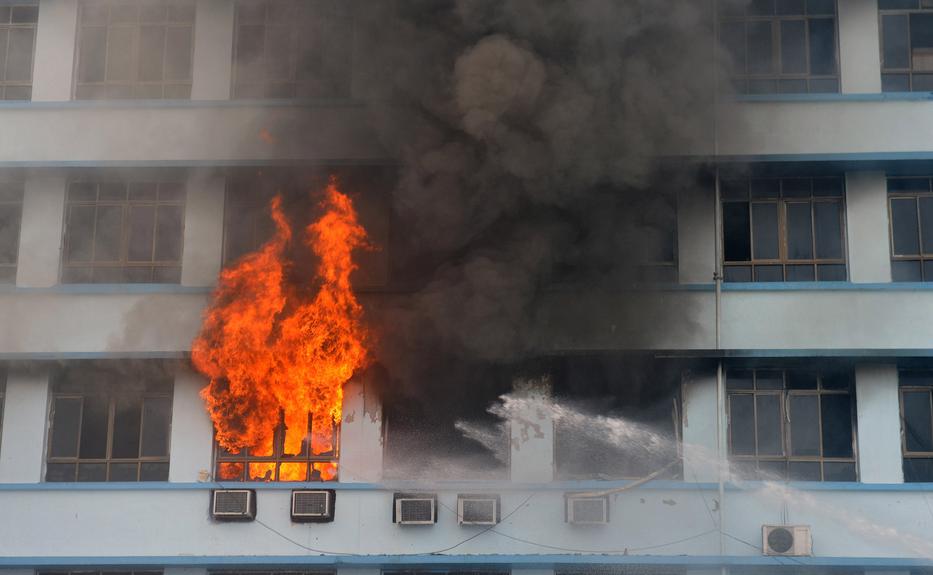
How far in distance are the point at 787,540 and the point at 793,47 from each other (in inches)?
332

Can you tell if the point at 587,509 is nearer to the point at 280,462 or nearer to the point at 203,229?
the point at 280,462

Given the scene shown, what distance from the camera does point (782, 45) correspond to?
19219mm

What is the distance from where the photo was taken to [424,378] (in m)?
17.8

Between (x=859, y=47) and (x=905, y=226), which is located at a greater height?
(x=859, y=47)

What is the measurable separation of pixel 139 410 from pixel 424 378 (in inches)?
202

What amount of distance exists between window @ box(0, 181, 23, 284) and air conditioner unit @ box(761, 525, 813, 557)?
533 inches

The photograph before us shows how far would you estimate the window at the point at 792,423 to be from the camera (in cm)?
1816

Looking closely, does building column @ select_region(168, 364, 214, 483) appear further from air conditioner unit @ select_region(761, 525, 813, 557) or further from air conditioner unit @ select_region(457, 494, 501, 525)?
air conditioner unit @ select_region(761, 525, 813, 557)

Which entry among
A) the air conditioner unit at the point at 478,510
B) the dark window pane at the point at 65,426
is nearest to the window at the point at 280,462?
the air conditioner unit at the point at 478,510

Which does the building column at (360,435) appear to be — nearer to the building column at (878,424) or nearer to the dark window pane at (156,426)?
the dark window pane at (156,426)

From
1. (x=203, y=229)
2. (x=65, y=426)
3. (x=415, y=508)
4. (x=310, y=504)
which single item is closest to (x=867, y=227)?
(x=415, y=508)

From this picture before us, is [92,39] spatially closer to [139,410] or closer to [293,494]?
[139,410]

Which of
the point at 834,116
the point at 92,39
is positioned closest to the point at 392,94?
the point at 92,39

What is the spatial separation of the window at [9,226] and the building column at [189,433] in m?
3.71
